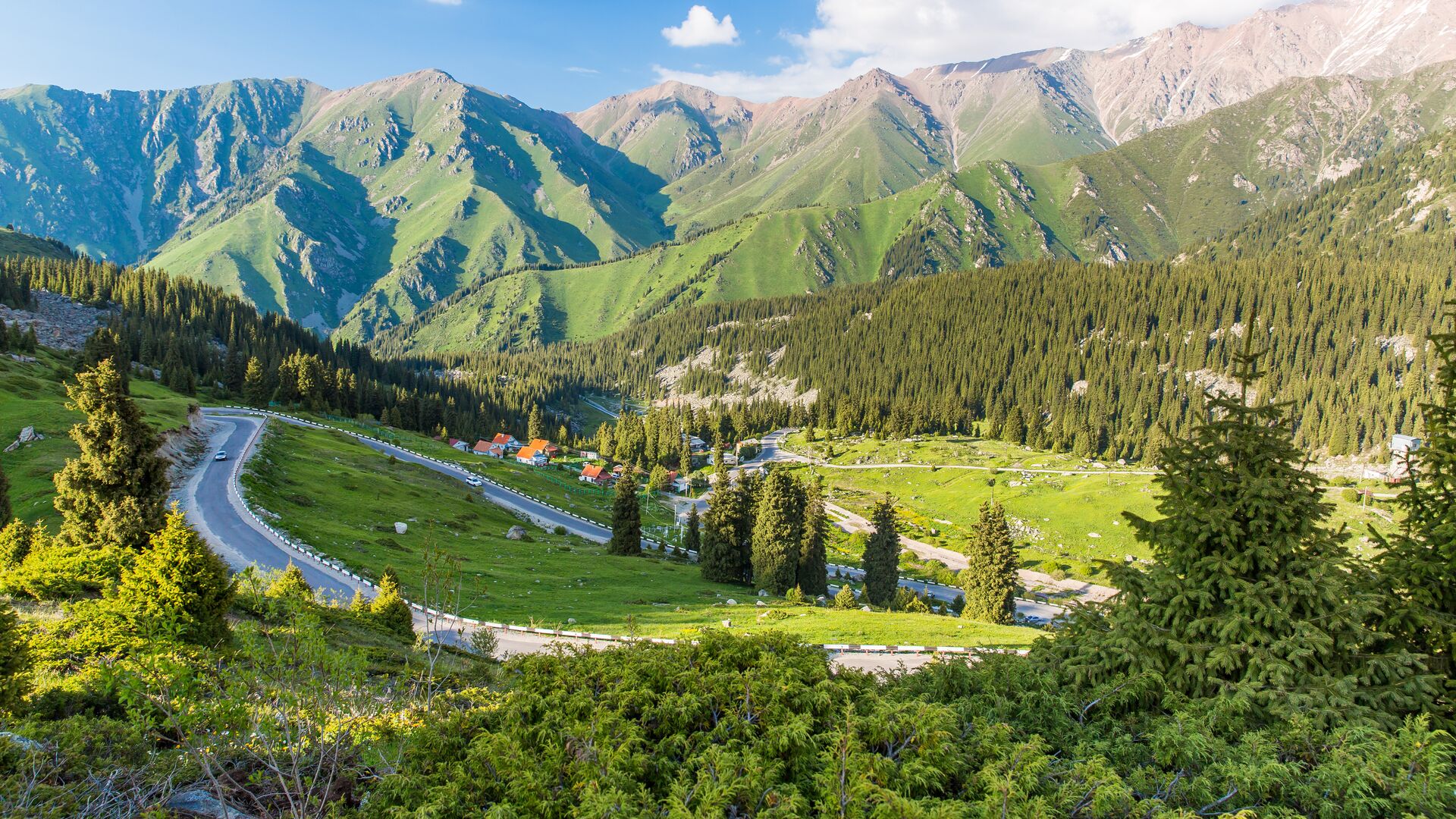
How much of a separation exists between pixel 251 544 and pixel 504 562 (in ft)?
60.7

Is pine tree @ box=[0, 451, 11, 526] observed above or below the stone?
below

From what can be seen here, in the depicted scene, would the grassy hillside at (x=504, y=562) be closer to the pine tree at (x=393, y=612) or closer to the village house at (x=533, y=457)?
the pine tree at (x=393, y=612)

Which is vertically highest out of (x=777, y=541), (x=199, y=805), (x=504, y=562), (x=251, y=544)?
Answer: (x=199, y=805)

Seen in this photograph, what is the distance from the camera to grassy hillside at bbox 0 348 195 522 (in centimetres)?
4169

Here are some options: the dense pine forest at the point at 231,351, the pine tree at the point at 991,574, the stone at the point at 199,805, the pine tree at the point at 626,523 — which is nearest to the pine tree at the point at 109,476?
the stone at the point at 199,805

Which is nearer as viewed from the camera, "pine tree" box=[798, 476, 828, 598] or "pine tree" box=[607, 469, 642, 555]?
"pine tree" box=[798, 476, 828, 598]

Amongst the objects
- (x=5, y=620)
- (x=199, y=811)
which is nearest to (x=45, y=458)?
(x=5, y=620)

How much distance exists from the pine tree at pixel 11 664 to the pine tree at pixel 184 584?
370 cm

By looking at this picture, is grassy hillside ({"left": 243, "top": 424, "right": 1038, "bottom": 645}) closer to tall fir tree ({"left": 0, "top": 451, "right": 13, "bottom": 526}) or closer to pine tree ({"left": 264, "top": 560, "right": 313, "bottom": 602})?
pine tree ({"left": 264, "top": 560, "right": 313, "bottom": 602})

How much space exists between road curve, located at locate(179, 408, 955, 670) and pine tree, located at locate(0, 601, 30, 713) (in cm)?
800

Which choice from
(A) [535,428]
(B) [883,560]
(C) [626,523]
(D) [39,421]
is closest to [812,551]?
(B) [883,560]

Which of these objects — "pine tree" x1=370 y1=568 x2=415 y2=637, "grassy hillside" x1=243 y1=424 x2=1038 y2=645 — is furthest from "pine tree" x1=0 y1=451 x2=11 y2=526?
"grassy hillside" x1=243 y1=424 x2=1038 y2=645

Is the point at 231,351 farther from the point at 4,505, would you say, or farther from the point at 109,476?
the point at 109,476

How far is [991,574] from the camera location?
55.5m
